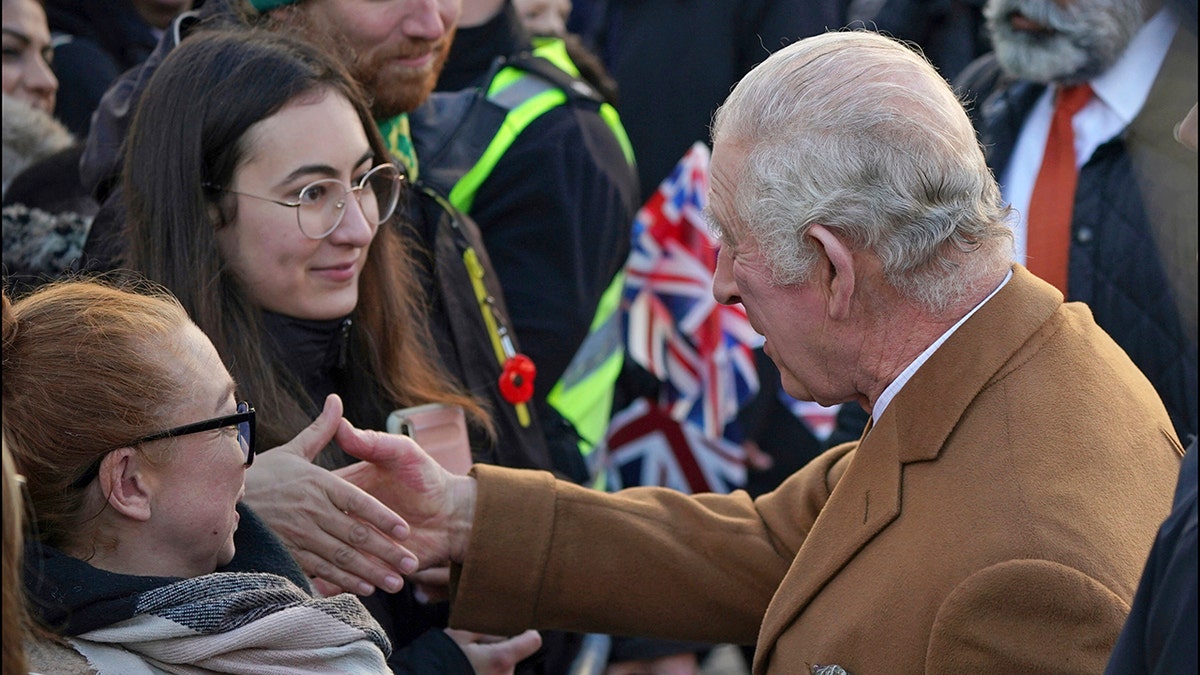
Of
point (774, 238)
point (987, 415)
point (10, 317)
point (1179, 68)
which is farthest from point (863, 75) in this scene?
point (1179, 68)

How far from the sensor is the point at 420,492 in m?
2.53

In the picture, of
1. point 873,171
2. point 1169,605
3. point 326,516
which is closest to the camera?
point 1169,605

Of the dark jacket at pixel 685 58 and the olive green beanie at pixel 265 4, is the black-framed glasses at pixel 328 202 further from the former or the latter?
the dark jacket at pixel 685 58

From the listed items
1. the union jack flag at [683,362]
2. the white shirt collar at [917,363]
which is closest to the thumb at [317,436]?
the white shirt collar at [917,363]

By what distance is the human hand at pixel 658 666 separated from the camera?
3.39m

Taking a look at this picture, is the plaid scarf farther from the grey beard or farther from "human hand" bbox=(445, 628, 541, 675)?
the grey beard

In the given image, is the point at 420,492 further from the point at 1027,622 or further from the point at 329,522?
the point at 1027,622

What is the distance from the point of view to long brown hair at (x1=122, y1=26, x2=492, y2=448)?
2.47 m

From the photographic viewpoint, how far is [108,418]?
1.85 metres

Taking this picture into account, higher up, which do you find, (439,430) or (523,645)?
(439,430)

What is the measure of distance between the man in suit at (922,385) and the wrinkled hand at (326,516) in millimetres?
90

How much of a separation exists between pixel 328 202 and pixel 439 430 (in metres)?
0.49

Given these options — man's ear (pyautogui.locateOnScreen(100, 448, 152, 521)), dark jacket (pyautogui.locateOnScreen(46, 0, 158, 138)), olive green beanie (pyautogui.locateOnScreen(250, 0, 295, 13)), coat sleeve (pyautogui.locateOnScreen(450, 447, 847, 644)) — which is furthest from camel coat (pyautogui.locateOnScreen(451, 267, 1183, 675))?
dark jacket (pyautogui.locateOnScreen(46, 0, 158, 138))

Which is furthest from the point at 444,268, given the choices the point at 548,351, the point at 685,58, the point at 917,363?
the point at 685,58
